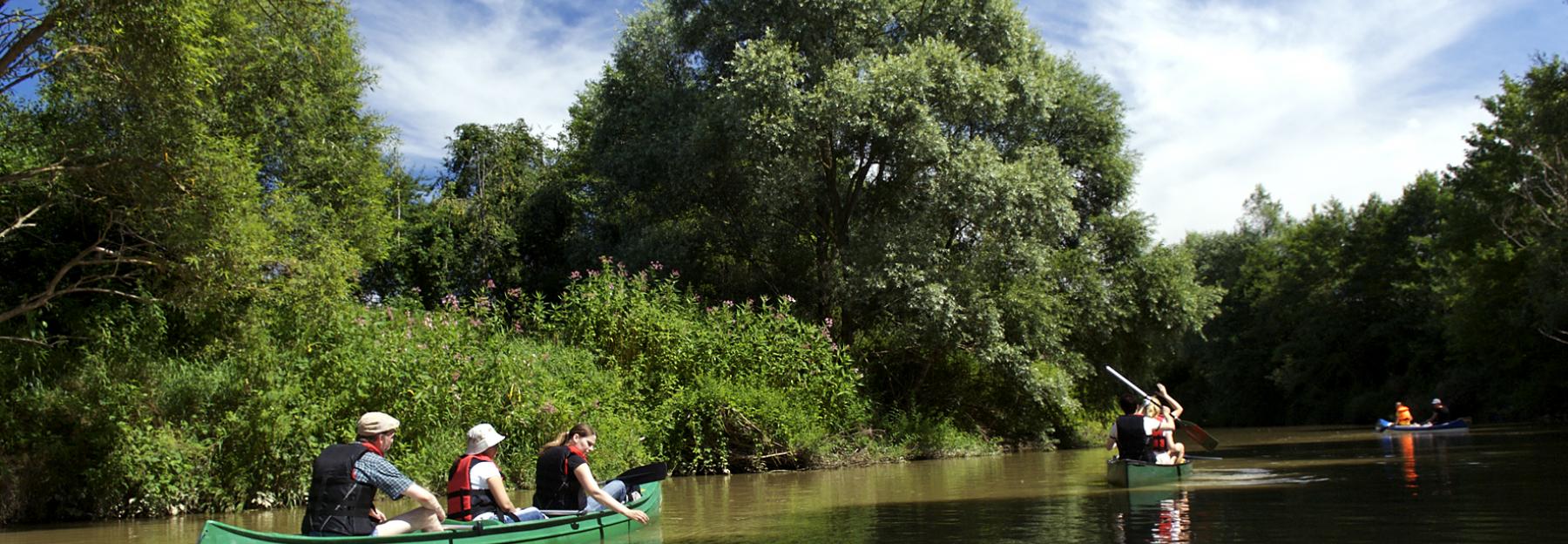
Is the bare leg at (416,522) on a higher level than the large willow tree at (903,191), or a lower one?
lower

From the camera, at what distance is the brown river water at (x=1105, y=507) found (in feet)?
34.1

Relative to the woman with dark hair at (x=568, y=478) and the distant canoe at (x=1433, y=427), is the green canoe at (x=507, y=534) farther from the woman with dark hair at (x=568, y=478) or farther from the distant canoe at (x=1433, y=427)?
the distant canoe at (x=1433, y=427)

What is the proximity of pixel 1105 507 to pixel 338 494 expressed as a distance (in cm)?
874

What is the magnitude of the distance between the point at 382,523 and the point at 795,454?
1453 cm

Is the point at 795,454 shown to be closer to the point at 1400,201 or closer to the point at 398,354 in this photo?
the point at 398,354

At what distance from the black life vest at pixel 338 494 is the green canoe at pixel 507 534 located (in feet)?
0.62

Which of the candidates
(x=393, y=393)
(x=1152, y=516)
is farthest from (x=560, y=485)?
(x=393, y=393)

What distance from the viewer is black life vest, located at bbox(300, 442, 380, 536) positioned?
893cm

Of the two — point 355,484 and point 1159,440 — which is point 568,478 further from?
point 1159,440

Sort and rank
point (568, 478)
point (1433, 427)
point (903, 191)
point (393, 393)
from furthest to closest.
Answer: point (1433, 427), point (903, 191), point (393, 393), point (568, 478)

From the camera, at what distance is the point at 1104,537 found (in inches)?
407

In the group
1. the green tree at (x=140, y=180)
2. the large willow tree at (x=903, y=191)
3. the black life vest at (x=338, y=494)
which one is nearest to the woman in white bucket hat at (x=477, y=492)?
the black life vest at (x=338, y=494)

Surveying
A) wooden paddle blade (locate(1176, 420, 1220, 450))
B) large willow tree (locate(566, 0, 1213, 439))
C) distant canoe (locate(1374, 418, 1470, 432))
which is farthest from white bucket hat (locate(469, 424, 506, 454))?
distant canoe (locate(1374, 418, 1470, 432))

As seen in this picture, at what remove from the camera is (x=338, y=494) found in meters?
9.02
